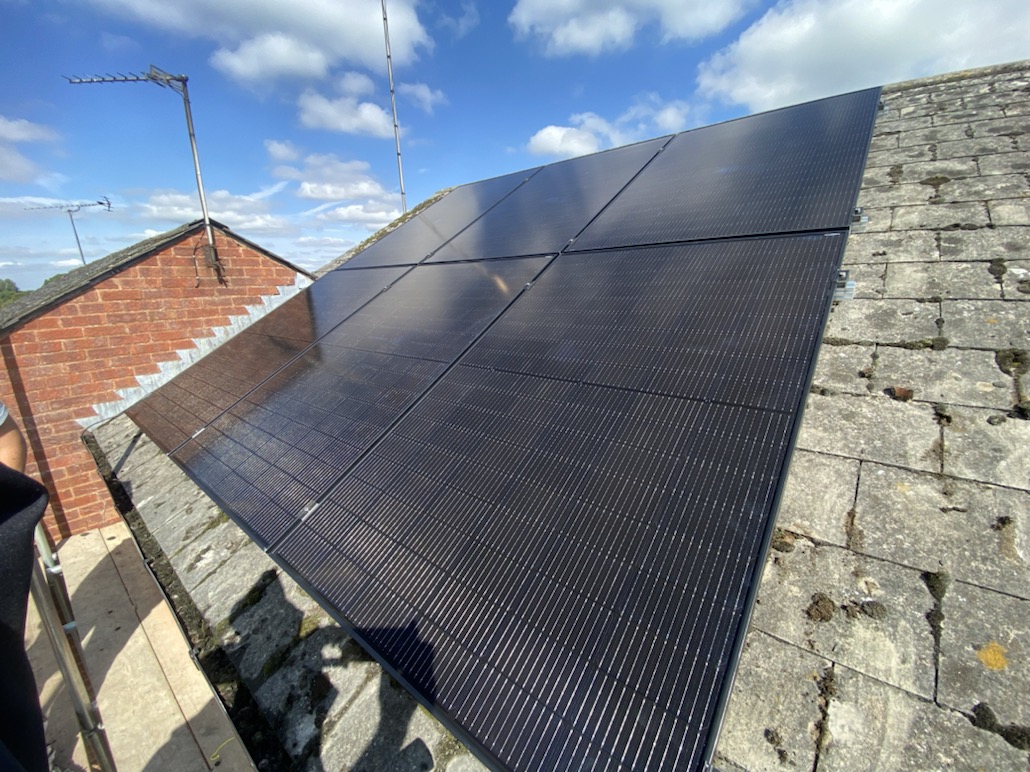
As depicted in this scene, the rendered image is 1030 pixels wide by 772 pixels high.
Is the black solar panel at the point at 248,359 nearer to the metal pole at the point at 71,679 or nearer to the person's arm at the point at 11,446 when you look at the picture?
the person's arm at the point at 11,446

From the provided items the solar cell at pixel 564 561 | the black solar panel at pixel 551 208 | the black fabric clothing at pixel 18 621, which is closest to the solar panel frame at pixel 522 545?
the solar cell at pixel 564 561

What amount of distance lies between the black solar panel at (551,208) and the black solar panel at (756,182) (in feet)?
1.03

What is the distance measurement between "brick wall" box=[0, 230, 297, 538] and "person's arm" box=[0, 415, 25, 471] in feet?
15.6

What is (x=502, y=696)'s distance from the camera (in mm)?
1573

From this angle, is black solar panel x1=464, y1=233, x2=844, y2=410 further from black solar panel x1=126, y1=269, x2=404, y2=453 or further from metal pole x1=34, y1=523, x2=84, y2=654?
metal pole x1=34, y1=523, x2=84, y2=654

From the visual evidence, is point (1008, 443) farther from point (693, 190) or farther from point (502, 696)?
point (693, 190)

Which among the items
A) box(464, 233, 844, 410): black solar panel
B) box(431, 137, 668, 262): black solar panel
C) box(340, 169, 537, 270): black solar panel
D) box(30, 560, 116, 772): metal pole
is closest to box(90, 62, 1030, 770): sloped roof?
box(464, 233, 844, 410): black solar panel

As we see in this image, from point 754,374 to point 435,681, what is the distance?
6.29 feet

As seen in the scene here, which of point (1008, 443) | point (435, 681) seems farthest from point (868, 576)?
point (435, 681)

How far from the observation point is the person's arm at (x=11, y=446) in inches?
96.0

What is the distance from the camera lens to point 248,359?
16.8 feet

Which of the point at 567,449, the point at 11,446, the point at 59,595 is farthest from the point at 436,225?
the point at 59,595

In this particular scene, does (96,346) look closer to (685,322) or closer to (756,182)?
(685,322)

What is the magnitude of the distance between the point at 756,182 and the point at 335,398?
13.1 feet
